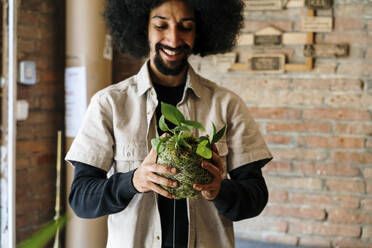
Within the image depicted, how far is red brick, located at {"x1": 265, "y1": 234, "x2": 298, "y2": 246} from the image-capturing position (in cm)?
218

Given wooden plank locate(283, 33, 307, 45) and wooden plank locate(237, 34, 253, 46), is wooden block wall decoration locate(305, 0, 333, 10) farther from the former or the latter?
wooden plank locate(237, 34, 253, 46)

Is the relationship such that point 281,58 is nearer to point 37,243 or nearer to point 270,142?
point 270,142

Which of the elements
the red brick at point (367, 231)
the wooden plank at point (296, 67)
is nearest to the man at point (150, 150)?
the wooden plank at point (296, 67)

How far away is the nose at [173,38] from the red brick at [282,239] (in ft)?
4.30

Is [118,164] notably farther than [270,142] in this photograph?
No

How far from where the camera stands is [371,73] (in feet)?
6.76

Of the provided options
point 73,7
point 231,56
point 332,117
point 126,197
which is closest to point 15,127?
point 73,7

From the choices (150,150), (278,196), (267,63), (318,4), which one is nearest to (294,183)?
(278,196)

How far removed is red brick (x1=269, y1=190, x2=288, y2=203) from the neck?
41.4 inches

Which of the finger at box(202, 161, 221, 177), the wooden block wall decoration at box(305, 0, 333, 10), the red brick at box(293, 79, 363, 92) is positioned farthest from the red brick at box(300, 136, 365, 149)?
the finger at box(202, 161, 221, 177)

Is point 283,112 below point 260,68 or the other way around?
below

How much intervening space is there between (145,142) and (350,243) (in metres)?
1.38

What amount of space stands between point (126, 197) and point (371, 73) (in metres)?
1.49

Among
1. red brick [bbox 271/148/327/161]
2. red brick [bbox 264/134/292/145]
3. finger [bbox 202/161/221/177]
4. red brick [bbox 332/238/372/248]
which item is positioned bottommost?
red brick [bbox 332/238/372/248]
